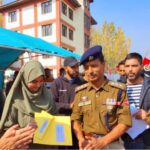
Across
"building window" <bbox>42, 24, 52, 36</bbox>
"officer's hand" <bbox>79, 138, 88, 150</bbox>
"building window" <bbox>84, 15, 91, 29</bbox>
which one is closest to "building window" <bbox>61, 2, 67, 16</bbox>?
"building window" <bbox>42, 24, 52, 36</bbox>

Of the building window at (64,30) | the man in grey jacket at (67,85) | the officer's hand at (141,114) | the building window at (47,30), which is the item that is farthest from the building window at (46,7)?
the officer's hand at (141,114)

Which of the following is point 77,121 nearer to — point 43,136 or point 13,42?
point 43,136

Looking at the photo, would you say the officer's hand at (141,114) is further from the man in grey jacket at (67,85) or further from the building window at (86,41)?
the building window at (86,41)

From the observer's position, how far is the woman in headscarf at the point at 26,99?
6.86 feet

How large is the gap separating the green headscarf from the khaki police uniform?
285mm

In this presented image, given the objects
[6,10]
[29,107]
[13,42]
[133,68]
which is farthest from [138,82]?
[6,10]

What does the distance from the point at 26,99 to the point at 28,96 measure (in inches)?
1.7

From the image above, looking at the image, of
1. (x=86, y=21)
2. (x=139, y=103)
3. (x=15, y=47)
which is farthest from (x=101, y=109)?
(x=86, y=21)

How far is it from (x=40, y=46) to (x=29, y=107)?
13.8 ft

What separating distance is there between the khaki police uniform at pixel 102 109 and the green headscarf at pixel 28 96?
285 millimetres

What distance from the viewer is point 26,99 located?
220 centimetres

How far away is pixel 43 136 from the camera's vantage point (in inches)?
79.2

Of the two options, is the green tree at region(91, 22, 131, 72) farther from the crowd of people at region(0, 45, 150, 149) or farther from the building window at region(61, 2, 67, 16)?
the crowd of people at region(0, 45, 150, 149)

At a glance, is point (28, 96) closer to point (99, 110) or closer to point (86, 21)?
point (99, 110)
